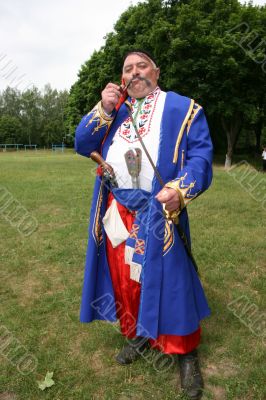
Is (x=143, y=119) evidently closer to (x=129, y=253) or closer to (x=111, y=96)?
(x=111, y=96)

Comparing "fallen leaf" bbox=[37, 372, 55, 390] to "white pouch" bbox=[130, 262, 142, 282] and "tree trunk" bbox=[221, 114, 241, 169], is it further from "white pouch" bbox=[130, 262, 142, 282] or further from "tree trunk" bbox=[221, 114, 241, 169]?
"tree trunk" bbox=[221, 114, 241, 169]

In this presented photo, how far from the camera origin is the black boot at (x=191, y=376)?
2.74 metres

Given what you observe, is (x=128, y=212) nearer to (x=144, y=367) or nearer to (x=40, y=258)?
(x=144, y=367)

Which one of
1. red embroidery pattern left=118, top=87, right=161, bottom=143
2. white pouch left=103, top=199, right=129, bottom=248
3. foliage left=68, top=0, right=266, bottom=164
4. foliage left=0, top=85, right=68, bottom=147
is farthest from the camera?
foliage left=0, top=85, right=68, bottom=147

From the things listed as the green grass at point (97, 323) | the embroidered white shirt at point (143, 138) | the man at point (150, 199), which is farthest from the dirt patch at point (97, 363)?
the embroidered white shirt at point (143, 138)

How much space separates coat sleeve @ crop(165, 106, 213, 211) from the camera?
237 centimetres

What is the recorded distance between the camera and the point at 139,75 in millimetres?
2740

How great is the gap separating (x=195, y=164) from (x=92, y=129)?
31.2 inches

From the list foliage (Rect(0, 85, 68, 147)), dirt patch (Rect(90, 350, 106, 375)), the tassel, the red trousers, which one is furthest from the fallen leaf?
foliage (Rect(0, 85, 68, 147))

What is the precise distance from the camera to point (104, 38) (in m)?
24.8

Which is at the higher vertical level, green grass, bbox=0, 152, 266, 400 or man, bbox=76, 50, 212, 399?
man, bbox=76, 50, 212, 399

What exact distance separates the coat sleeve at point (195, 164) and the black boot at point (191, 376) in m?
1.30

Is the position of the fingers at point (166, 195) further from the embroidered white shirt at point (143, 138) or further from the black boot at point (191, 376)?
the black boot at point (191, 376)

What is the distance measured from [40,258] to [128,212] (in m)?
3.23
